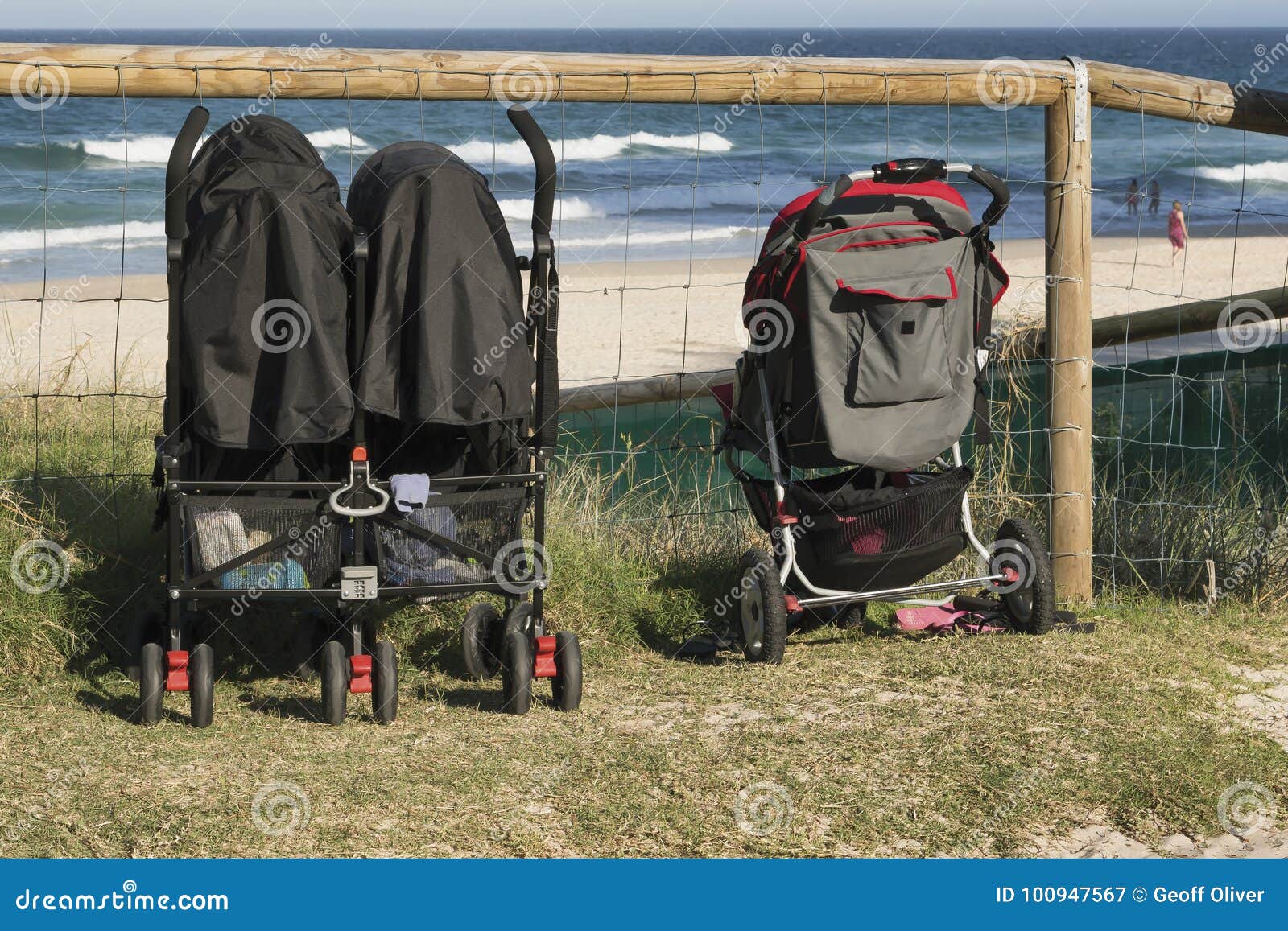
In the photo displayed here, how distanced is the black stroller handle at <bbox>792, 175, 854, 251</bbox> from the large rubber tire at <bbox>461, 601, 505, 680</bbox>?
5.30 feet

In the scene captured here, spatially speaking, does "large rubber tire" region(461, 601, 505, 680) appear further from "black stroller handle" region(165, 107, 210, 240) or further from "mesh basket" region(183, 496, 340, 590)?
"black stroller handle" region(165, 107, 210, 240)

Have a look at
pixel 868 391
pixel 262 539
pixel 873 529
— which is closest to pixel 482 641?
pixel 262 539

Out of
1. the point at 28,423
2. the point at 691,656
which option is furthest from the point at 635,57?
the point at 28,423

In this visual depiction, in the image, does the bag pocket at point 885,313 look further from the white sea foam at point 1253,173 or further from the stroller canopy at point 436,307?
the white sea foam at point 1253,173

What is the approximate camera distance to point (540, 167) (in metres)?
4.07

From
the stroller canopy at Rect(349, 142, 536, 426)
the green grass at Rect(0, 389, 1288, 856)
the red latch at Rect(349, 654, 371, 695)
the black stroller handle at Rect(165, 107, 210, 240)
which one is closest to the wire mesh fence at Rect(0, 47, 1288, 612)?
the green grass at Rect(0, 389, 1288, 856)

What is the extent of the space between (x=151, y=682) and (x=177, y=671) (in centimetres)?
8

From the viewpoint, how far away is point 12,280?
59.5 feet

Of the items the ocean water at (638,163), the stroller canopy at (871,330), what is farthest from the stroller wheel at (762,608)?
the ocean water at (638,163)

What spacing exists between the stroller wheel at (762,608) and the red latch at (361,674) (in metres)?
1.30

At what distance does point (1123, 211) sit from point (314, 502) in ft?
89.8

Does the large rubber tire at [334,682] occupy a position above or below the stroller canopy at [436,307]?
below

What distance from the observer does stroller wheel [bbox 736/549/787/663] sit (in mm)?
4570

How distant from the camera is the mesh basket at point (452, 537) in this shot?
4.12 m
